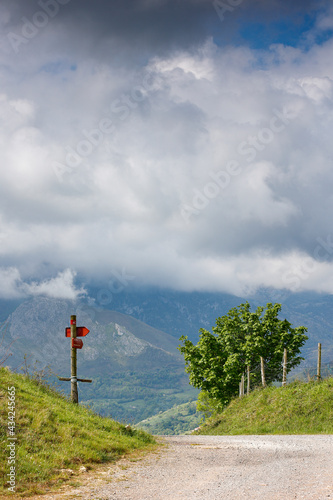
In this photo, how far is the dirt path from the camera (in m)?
8.76

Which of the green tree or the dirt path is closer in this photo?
the dirt path

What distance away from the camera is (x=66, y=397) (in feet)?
67.0

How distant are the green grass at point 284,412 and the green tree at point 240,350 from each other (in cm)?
879

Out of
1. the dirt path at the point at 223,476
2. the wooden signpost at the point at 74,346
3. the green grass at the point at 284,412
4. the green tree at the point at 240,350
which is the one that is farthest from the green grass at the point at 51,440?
the green tree at the point at 240,350

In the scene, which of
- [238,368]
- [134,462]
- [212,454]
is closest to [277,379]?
[238,368]

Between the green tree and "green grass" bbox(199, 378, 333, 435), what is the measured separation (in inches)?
346

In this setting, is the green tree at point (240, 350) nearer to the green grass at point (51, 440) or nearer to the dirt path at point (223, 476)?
the green grass at point (51, 440)

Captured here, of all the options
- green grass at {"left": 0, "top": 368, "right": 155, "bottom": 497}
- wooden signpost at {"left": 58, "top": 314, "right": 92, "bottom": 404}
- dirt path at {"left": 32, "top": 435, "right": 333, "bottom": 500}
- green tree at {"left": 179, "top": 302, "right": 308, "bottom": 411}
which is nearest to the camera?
dirt path at {"left": 32, "top": 435, "right": 333, "bottom": 500}

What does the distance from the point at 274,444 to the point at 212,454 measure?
339 centimetres

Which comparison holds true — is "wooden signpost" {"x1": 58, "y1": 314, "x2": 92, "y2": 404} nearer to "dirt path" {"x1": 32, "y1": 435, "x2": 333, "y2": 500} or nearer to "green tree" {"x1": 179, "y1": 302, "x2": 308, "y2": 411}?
"dirt path" {"x1": 32, "y1": 435, "x2": 333, "y2": 500}

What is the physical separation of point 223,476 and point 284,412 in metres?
17.2

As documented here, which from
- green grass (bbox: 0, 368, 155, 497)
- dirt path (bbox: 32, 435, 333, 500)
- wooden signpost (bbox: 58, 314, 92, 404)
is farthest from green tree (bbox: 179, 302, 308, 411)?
dirt path (bbox: 32, 435, 333, 500)

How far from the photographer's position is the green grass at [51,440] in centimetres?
1013

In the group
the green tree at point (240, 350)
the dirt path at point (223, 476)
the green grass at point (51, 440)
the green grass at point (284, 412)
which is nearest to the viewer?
the dirt path at point (223, 476)
